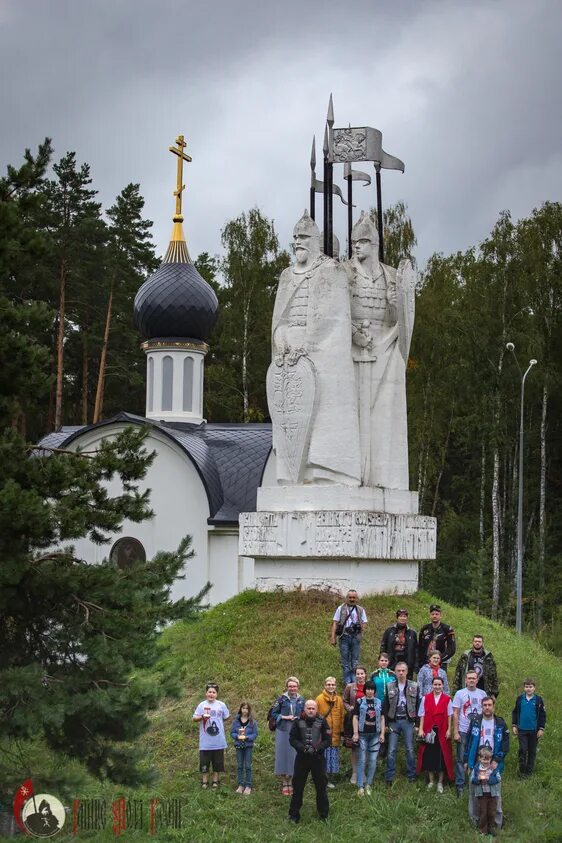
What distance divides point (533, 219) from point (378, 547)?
1878 centimetres

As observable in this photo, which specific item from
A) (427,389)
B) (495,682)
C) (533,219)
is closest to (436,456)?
(427,389)

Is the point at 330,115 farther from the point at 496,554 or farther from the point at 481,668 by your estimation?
Result: the point at 496,554

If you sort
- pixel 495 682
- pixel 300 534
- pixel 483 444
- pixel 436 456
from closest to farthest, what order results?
pixel 495 682 → pixel 300 534 → pixel 483 444 → pixel 436 456

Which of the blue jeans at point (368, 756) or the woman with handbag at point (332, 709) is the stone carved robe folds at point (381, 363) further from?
the blue jeans at point (368, 756)

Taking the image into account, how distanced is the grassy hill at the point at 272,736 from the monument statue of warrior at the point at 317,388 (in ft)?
4.94

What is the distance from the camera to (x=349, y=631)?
504 inches

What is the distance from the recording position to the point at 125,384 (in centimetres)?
3766

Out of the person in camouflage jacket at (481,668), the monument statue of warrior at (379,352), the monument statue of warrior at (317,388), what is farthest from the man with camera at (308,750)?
the monument statue of warrior at (379,352)

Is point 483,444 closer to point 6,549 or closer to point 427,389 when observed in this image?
point 427,389

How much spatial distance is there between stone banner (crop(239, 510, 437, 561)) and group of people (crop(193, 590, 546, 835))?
2918 millimetres

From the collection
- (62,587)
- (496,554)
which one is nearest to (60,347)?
(496,554)

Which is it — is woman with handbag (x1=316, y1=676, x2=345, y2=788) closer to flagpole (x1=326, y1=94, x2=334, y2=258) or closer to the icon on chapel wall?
flagpole (x1=326, y1=94, x2=334, y2=258)

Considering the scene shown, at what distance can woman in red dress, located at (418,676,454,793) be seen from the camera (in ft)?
36.9

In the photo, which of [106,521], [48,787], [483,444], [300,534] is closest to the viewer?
[48,787]
